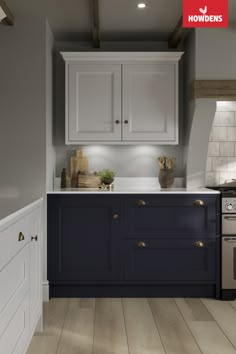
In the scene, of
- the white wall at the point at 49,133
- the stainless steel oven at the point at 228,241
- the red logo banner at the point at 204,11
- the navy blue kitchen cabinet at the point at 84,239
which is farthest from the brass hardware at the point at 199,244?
the red logo banner at the point at 204,11

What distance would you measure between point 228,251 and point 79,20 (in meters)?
2.41

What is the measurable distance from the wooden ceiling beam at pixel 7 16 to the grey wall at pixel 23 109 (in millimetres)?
68

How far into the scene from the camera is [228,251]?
15.8 ft

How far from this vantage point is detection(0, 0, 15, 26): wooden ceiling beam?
4.26 metres

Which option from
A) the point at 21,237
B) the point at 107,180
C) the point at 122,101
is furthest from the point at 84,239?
the point at 21,237

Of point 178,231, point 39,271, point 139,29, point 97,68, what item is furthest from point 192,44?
point 39,271

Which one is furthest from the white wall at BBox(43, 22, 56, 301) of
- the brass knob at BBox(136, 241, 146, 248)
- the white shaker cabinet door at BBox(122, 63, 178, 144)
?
the brass knob at BBox(136, 241, 146, 248)

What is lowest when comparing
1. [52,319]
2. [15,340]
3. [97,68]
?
[52,319]

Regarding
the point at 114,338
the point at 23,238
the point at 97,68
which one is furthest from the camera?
the point at 97,68

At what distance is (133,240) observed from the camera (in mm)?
4848

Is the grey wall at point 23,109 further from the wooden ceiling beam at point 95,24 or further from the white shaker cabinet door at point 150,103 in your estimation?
the white shaker cabinet door at point 150,103

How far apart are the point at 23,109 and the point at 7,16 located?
2.59 ft

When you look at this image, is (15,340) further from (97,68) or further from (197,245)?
(97,68)

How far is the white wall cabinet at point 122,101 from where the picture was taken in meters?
5.21
